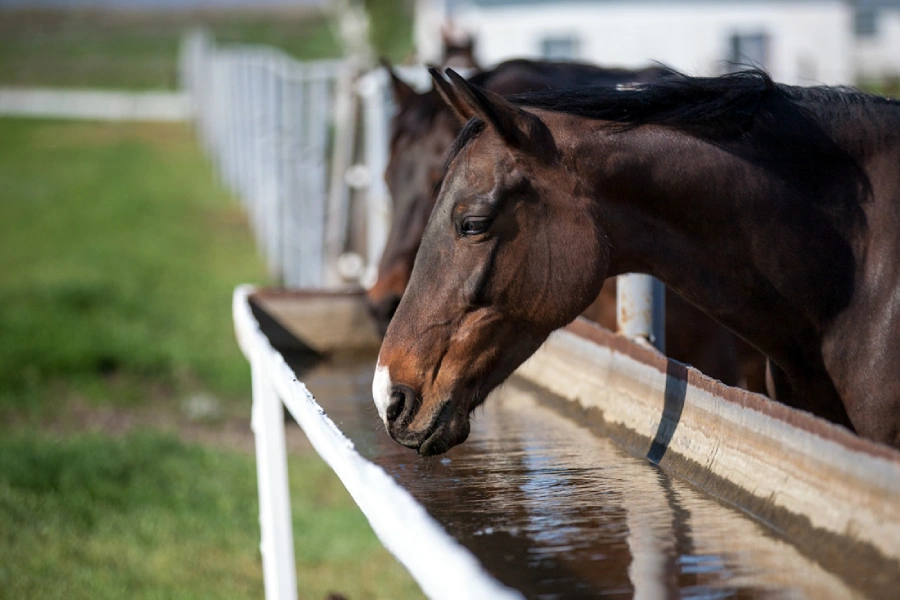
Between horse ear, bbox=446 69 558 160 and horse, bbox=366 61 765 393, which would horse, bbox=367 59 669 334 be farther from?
horse ear, bbox=446 69 558 160

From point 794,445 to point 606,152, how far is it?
0.84 m

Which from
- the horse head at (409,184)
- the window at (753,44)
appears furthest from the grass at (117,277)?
the window at (753,44)

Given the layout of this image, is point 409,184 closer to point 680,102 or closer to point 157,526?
point 680,102

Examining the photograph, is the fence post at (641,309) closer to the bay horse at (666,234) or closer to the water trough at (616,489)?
the water trough at (616,489)

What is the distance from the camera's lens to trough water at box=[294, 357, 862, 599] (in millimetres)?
1693

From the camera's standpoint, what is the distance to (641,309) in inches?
123

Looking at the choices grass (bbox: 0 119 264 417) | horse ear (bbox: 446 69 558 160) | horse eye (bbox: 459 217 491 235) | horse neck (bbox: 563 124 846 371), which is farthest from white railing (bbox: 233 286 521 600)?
grass (bbox: 0 119 264 417)

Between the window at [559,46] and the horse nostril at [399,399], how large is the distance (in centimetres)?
2163

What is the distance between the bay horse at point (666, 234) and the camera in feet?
7.57

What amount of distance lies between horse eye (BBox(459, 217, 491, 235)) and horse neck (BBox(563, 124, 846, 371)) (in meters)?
0.25

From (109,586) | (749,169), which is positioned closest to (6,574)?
(109,586)

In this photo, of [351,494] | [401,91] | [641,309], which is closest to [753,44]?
[401,91]

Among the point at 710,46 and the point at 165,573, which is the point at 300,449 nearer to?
the point at 165,573

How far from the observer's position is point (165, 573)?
14.9 ft
